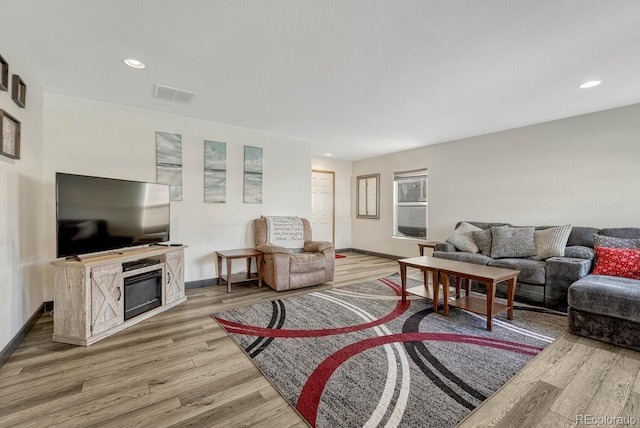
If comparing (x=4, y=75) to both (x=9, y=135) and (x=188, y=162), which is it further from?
(x=188, y=162)

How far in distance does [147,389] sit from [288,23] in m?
2.52

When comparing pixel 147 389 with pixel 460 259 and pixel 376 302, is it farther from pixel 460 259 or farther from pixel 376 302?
pixel 460 259

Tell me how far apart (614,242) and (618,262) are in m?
0.36

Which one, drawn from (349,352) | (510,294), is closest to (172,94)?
(349,352)

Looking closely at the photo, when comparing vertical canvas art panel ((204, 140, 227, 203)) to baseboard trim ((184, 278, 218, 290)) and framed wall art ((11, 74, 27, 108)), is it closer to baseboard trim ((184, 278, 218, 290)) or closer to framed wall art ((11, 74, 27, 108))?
baseboard trim ((184, 278, 218, 290))

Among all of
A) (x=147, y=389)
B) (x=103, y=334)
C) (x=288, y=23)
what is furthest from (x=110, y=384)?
(x=288, y=23)

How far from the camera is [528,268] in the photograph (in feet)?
10.7

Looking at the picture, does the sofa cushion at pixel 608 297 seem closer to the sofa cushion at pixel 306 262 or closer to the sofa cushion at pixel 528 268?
the sofa cushion at pixel 528 268

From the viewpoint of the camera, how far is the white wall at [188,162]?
310 centimetres

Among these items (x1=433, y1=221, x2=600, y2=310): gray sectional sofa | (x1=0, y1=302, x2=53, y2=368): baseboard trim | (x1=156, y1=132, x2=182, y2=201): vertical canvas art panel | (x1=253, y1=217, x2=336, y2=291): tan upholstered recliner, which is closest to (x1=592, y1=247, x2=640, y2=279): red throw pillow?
(x1=433, y1=221, x2=600, y2=310): gray sectional sofa

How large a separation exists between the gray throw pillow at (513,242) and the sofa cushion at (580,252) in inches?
12.9

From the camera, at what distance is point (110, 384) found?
179cm

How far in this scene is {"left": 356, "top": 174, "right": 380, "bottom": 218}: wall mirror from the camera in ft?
21.5

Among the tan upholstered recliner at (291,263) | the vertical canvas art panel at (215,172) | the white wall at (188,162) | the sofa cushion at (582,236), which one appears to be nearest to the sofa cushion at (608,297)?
the sofa cushion at (582,236)
